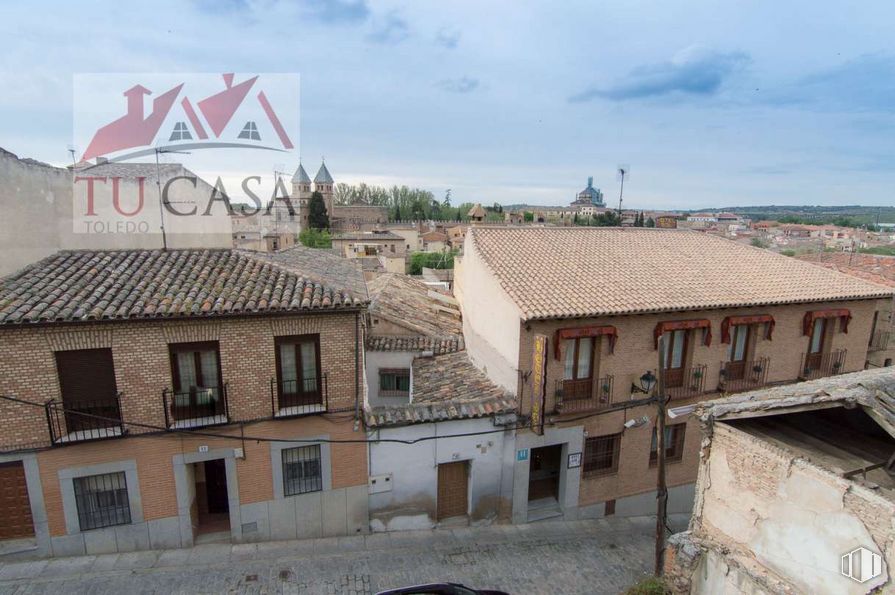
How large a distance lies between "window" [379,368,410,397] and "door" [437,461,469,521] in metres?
4.50

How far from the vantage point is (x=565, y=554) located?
462 inches

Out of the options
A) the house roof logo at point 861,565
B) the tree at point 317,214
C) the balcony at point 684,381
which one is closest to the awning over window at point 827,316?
the balcony at point 684,381

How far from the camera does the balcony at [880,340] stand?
16.8 m

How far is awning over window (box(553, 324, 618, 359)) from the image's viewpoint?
1205 cm

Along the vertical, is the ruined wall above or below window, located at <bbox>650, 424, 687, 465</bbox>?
above

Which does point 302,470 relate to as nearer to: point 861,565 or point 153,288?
point 153,288

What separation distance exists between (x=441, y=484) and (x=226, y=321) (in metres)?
6.69

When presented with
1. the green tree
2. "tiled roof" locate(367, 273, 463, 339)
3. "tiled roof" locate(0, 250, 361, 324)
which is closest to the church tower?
the green tree

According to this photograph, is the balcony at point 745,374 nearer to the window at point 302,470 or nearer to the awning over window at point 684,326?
the awning over window at point 684,326

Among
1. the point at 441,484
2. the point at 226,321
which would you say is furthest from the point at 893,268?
the point at 226,321

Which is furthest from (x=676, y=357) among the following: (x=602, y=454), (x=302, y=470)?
(x=302, y=470)

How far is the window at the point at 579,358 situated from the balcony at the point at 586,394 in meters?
0.16

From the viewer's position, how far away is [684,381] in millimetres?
13766

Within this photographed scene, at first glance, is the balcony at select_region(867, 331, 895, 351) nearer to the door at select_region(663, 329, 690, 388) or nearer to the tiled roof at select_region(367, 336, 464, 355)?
the door at select_region(663, 329, 690, 388)
